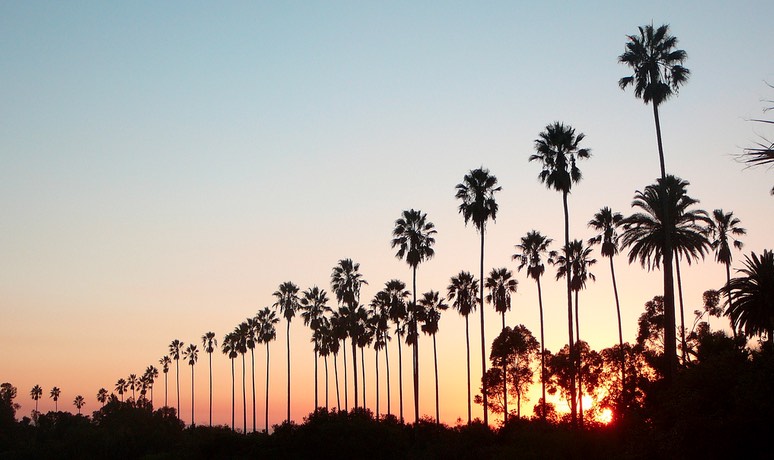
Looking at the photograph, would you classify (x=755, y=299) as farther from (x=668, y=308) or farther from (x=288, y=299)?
(x=288, y=299)

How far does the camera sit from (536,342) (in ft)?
301

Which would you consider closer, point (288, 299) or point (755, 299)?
point (755, 299)

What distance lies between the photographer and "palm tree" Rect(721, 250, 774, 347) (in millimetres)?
39125

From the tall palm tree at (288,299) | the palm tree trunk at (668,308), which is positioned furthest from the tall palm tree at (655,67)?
the tall palm tree at (288,299)

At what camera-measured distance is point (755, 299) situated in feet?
131

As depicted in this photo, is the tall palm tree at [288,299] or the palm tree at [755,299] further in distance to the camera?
the tall palm tree at [288,299]

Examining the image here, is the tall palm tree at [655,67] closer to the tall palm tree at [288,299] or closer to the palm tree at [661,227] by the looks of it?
the palm tree at [661,227]

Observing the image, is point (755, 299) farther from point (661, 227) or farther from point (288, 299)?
point (288, 299)

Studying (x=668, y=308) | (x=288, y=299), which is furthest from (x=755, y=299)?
(x=288, y=299)

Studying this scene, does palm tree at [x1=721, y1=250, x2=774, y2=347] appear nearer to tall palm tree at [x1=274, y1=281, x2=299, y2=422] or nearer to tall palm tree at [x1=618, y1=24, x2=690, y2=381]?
tall palm tree at [x1=618, y1=24, x2=690, y2=381]

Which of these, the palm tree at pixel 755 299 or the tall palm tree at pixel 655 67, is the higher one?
the tall palm tree at pixel 655 67

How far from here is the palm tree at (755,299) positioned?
39125 mm

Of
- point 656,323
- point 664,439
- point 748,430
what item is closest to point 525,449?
point 664,439

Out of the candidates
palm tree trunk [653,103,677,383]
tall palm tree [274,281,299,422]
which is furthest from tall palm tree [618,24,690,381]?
tall palm tree [274,281,299,422]
